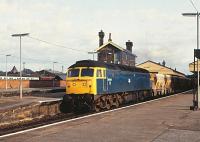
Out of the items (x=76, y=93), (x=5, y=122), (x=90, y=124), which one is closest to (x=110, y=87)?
(x=76, y=93)

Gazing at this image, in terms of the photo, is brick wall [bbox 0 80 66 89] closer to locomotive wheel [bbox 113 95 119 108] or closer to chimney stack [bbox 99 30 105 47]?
chimney stack [bbox 99 30 105 47]

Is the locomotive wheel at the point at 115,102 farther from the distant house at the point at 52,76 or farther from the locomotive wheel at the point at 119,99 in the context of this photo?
the distant house at the point at 52,76

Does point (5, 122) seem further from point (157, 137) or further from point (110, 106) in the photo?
point (157, 137)

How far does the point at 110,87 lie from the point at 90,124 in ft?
41.3

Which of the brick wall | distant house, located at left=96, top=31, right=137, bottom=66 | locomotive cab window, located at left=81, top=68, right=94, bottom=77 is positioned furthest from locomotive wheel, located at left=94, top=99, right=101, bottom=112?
distant house, located at left=96, top=31, right=137, bottom=66

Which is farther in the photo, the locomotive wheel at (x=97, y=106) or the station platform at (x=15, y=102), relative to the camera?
the locomotive wheel at (x=97, y=106)

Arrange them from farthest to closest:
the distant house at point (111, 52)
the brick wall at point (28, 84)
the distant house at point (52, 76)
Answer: the distant house at point (52, 76), the distant house at point (111, 52), the brick wall at point (28, 84)

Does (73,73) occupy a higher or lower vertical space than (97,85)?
higher

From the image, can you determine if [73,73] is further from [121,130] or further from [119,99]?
[121,130]

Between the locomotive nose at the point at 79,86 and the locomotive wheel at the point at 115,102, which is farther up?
→ the locomotive nose at the point at 79,86

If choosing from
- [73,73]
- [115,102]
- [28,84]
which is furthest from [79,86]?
[28,84]

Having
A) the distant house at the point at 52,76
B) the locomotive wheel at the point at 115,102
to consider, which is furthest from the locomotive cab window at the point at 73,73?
the distant house at the point at 52,76

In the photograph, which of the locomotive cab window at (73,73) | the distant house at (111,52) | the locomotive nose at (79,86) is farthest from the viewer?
the distant house at (111,52)

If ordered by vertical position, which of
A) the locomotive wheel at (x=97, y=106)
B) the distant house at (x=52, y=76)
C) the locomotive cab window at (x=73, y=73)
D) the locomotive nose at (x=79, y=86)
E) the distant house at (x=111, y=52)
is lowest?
the locomotive wheel at (x=97, y=106)
